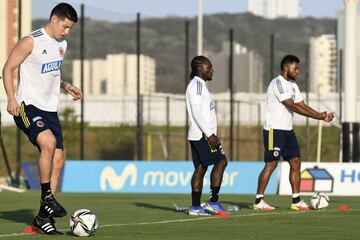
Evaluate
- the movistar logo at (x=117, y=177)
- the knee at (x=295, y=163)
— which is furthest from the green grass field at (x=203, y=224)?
the movistar logo at (x=117, y=177)

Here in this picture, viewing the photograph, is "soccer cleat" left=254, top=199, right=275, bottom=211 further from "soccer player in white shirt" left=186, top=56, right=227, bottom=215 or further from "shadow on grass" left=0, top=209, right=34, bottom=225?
"shadow on grass" left=0, top=209, right=34, bottom=225

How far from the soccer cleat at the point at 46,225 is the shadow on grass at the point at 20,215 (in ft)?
6.17

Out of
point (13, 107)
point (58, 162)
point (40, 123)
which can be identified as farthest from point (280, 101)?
point (13, 107)

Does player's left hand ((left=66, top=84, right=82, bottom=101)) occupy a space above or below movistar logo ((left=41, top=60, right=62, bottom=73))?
below

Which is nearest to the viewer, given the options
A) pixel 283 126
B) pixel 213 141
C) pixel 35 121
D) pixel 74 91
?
pixel 35 121

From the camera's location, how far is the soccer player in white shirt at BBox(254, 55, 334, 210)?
19141mm

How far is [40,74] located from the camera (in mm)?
14258

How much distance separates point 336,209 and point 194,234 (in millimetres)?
5550

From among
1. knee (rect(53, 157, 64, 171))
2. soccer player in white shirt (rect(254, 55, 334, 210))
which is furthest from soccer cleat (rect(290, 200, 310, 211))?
knee (rect(53, 157, 64, 171))

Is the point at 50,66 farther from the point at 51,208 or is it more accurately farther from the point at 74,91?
the point at 51,208

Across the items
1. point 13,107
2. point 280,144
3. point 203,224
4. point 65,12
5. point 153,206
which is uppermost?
point 65,12

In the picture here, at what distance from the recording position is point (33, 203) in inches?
883

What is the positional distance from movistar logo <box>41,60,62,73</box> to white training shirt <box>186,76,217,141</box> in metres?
3.55

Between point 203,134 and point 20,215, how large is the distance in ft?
8.91
